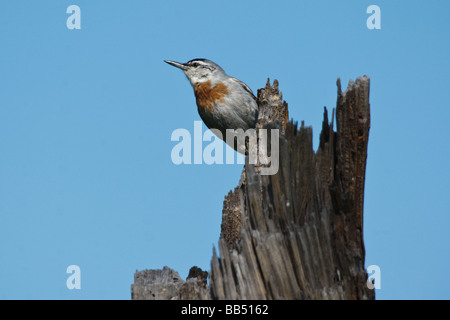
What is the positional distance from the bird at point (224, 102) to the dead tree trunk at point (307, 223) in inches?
192

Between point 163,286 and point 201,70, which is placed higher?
point 201,70

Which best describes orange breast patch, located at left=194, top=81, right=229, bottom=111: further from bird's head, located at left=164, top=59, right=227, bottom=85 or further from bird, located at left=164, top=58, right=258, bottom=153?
bird's head, located at left=164, top=59, right=227, bottom=85

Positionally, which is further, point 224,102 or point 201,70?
point 201,70

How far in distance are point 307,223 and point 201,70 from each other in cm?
681

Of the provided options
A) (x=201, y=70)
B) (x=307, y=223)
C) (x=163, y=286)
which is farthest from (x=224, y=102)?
(x=307, y=223)

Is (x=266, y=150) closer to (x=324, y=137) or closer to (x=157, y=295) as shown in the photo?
(x=324, y=137)

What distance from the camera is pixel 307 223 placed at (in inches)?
206

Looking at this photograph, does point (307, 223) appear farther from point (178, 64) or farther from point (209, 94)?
point (178, 64)

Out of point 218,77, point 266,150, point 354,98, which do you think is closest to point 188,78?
point 218,77

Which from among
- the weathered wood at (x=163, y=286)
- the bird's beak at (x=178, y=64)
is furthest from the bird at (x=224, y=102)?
the weathered wood at (x=163, y=286)

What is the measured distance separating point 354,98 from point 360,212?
3.87 feet
